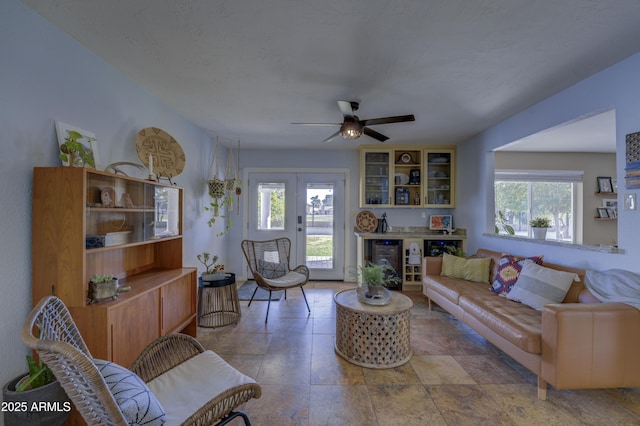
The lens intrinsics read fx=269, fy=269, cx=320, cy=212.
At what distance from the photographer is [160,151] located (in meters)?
2.66

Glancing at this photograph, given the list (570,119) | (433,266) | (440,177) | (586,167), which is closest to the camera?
(570,119)

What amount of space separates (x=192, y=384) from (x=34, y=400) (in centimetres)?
71

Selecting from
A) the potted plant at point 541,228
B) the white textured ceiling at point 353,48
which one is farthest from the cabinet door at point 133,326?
the potted plant at point 541,228

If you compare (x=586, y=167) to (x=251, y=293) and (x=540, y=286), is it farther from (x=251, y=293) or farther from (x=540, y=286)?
(x=251, y=293)

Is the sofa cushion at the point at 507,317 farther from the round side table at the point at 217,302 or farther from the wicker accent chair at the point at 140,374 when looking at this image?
the round side table at the point at 217,302

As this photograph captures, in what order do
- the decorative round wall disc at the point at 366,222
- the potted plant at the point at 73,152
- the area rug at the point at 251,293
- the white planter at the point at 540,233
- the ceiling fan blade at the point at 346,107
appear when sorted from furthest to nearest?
the decorative round wall disc at the point at 366,222
the area rug at the point at 251,293
the white planter at the point at 540,233
the ceiling fan blade at the point at 346,107
the potted plant at the point at 73,152

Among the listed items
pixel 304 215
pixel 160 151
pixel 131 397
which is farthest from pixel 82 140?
pixel 304 215

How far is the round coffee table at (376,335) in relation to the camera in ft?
7.27

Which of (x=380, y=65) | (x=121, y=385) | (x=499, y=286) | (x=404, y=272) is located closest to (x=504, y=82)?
(x=380, y=65)

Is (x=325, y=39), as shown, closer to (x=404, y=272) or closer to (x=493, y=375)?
(x=493, y=375)

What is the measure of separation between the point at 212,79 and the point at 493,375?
3.33m

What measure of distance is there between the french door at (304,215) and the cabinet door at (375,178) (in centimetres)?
41

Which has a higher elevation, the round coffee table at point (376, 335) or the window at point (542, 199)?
the window at point (542, 199)

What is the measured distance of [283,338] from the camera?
271 cm
